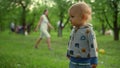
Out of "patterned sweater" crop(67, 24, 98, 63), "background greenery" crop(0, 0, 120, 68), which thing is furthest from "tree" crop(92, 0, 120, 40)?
"patterned sweater" crop(67, 24, 98, 63)

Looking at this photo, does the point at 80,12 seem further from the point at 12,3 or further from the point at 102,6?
the point at 12,3

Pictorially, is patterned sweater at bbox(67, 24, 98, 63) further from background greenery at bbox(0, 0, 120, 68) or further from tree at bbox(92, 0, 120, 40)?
tree at bbox(92, 0, 120, 40)

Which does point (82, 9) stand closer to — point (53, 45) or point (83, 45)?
point (83, 45)

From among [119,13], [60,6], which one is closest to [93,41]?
[119,13]

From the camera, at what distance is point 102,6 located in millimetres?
27891

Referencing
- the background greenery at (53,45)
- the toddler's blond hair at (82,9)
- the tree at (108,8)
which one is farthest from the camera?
the tree at (108,8)

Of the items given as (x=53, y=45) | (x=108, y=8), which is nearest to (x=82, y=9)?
(x=53, y=45)

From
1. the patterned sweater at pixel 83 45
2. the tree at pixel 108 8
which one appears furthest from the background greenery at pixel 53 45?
the patterned sweater at pixel 83 45

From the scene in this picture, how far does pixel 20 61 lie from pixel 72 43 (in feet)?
19.2

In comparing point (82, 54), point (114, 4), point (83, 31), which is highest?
→ point (114, 4)

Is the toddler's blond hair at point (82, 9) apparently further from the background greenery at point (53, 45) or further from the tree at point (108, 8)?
the tree at point (108, 8)

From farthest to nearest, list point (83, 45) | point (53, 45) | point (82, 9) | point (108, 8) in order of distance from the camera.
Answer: point (108, 8) < point (53, 45) < point (83, 45) < point (82, 9)

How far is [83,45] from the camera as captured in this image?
523cm

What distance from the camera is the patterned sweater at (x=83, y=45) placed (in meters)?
5.14
